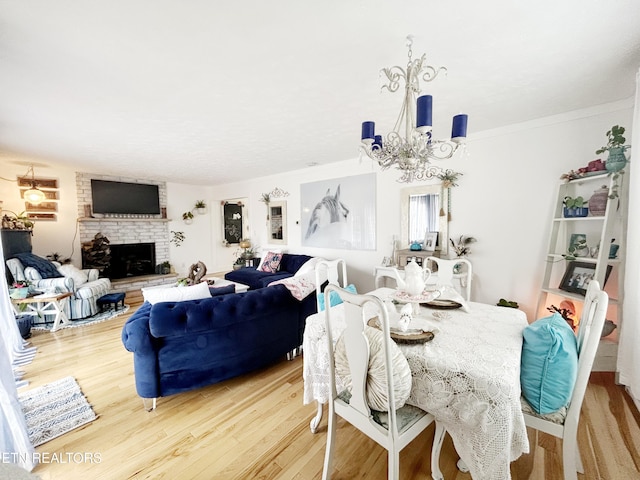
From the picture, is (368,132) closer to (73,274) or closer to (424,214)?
(424,214)

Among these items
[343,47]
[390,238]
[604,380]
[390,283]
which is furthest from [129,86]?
[604,380]

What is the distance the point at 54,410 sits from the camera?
194cm

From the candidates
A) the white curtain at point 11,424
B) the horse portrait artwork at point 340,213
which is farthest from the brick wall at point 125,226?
the white curtain at point 11,424

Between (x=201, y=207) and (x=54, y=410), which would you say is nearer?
(x=54, y=410)

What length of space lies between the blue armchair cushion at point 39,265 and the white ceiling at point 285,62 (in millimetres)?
1765

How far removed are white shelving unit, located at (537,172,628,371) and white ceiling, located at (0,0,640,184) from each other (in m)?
0.81

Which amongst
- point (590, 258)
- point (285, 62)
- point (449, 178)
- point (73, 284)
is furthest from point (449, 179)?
point (73, 284)

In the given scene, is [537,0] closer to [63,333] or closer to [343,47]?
[343,47]

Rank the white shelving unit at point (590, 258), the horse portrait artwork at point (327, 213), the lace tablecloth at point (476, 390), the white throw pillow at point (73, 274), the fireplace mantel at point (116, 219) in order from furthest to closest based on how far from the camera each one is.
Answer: the fireplace mantel at point (116, 219) < the horse portrait artwork at point (327, 213) < the white throw pillow at point (73, 274) < the white shelving unit at point (590, 258) < the lace tablecloth at point (476, 390)

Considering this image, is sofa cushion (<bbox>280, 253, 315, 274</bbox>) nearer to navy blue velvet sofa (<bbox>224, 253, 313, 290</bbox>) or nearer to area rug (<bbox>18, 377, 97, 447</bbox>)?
navy blue velvet sofa (<bbox>224, 253, 313, 290</bbox>)

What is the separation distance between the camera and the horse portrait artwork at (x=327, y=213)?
4.41m

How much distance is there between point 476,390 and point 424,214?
9.16ft

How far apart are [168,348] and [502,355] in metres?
2.16

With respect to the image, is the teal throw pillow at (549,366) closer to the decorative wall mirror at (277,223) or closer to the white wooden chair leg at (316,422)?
the white wooden chair leg at (316,422)
